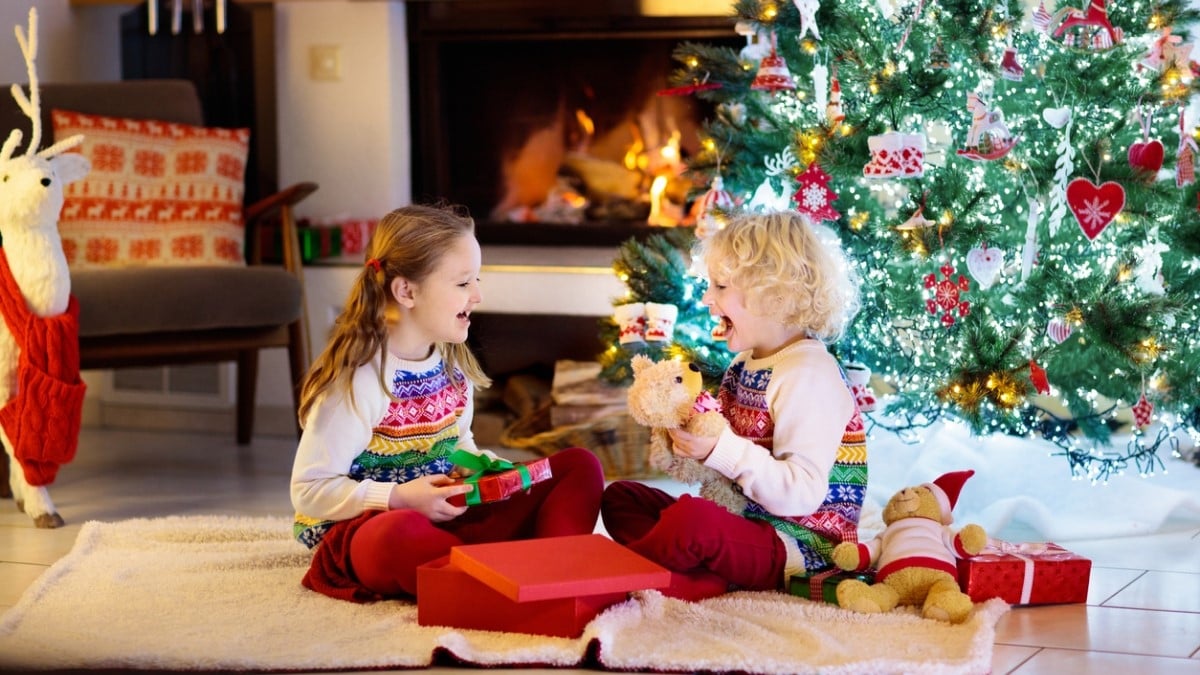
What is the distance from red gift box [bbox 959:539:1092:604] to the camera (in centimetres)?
215

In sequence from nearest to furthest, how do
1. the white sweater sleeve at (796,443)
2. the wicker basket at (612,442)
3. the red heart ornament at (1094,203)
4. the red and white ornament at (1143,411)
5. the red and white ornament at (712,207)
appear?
the white sweater sleeve at (796,443)
the red heart ornament at (1094,203)
the red and white ornament at (1143,411)
the red and white ornament at (712,207)
the wicker basket at (612,442)

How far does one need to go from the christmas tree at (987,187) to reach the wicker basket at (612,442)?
0.47 metres

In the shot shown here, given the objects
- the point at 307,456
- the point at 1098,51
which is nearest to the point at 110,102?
the point at 307,456

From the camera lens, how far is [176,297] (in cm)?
312

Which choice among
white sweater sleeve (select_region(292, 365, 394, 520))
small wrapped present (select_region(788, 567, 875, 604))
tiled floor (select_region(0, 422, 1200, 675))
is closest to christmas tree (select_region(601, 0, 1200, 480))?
tiled floor (select_region(0, 422, 1200, 675))

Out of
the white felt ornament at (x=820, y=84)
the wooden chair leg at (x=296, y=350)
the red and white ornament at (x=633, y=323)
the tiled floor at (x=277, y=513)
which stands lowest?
the tiled floor at (x=277, y=513)

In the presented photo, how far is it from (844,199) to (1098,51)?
0.50m

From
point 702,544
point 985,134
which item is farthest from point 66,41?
point 702,544

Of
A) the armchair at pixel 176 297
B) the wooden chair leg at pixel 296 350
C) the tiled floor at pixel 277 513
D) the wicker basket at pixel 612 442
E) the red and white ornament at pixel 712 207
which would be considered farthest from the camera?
the wooden chair leg at pixel 296 350

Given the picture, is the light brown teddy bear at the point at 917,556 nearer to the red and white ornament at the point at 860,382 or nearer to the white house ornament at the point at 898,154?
the red and white ornament at the point at 860,382

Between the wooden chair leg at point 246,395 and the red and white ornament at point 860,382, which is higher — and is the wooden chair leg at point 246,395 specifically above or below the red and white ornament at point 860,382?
below

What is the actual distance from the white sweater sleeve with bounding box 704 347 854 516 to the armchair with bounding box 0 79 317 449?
4.73ft

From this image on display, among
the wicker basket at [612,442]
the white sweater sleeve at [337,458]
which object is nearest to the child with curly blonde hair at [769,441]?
the white sweater sleeve at [337,458]

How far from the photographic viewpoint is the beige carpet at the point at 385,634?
185 centimetres
